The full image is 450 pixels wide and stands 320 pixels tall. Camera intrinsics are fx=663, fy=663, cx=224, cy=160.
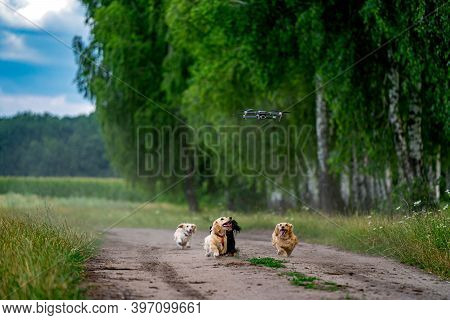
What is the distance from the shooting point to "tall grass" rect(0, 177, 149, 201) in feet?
64.9

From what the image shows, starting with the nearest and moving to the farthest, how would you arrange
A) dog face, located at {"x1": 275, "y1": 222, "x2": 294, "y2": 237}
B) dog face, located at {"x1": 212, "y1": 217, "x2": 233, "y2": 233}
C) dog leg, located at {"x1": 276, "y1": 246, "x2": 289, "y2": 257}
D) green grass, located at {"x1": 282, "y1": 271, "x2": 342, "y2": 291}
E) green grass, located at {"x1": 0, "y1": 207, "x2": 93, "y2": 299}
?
1. green grass, located at {"x1": 0, "y1": 207, "x2": 93, "y2": 299}
2. green grass, located at {"x1": 282, "y1": 271, "x2": 342, "y2": 291}
3. dog face, located at {"x1": 212, "y1": 217, "x2": 233, "y2": 233}
4. dog face, located at {"x1": 275, "y1": 222, "x2": 294, "y2": 237}
5. dog leg, located at {"x1": 276, "y1": 246, "x2": 289, "y2": 257}

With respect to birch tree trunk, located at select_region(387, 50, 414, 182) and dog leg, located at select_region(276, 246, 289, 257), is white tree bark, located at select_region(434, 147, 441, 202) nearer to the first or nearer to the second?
birch tree trunk, located at select_region(387, 50, 414, 182)

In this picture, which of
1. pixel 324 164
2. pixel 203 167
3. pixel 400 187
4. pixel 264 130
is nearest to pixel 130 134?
pixel 203 167

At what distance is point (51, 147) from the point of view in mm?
30656

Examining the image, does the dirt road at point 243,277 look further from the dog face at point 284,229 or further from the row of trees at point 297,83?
the row of trees at point 297,83

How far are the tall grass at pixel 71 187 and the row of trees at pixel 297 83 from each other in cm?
212

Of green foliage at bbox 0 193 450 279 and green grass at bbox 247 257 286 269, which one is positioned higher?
green foliage at bbox 0 193 450 279

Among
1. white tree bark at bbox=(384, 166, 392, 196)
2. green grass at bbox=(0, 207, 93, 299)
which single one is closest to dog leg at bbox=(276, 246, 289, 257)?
green grass at bbox=(0, 207, 93, 299)

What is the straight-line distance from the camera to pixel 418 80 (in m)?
18.0

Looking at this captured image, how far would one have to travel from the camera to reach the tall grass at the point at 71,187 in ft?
64.9

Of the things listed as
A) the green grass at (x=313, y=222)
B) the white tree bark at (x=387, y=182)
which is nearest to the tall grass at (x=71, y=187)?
the green grass at (x=313, y=222)

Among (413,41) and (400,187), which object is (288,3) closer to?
(413,41)

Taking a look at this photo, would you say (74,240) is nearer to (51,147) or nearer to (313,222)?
(313,222)

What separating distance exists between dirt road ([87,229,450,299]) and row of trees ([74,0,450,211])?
669cm
